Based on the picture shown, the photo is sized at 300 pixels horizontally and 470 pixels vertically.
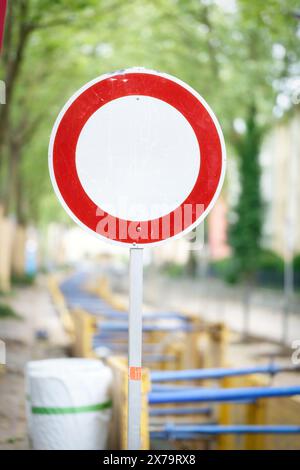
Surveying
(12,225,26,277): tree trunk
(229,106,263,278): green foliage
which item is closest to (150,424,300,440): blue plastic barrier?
(229,106,263,278): green foliage

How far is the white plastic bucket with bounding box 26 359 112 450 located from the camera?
4.01 m

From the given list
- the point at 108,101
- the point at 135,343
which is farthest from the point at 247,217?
the point at 135,343

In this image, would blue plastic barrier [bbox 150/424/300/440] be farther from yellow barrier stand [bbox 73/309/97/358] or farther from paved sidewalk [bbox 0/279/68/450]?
yellow barrier stand [bbox 73/309/97/358]

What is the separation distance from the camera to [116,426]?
452 centimetres

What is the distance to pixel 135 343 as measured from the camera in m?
2.63

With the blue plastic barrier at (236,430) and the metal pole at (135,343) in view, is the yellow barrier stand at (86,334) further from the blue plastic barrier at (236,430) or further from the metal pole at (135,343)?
the metal pole at (135,343)

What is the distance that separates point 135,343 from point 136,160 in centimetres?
63

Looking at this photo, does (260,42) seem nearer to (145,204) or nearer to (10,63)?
(10,63)

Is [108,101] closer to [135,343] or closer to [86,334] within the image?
[135,343]

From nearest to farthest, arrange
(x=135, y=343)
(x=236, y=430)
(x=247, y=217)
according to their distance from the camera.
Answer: (x=135, y=343) < (x=236, y=430) < (x=247, y=217)

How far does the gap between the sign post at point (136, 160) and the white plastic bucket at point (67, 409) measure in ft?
4.45

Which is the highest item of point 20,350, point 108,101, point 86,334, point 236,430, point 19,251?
point 19,251

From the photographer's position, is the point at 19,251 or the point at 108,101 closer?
the point at 108,101

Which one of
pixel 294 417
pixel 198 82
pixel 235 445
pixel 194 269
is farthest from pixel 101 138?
pixel 194 269
